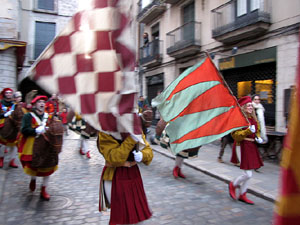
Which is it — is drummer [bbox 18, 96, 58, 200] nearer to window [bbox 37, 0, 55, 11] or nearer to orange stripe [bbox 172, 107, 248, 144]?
orange stripe [bbox 172, 107, 248, 144]

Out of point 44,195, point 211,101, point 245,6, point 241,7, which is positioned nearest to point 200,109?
point 211,101

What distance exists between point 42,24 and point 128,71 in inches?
738

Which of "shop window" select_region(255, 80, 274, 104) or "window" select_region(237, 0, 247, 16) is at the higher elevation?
"window" select_region(237, 0, 247, 16)

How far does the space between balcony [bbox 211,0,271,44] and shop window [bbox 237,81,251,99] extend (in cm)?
184

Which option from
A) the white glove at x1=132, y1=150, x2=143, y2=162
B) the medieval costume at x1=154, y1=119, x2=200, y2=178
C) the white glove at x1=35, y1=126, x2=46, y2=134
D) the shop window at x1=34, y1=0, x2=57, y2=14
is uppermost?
the shop window at x1=34, y1=0, x2=57, y2=14

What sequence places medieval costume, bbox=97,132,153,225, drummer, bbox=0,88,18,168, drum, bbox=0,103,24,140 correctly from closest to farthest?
medieval costume, bbox=97,132,153,225 → drum, bbox=0,103,24,140 → drummer, bbox=0,88,18,168

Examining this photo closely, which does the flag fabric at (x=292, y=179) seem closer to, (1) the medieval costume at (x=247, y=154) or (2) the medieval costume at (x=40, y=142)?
(1) the medieval costume at (x=247, y=154)

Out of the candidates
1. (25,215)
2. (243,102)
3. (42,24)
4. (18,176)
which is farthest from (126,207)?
(42,24)

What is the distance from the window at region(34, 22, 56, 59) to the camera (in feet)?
58.3

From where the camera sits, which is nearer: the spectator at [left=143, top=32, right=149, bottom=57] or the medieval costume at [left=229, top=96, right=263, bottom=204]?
the medieval costume at [left=229, top=96, right=263, bottom=204]

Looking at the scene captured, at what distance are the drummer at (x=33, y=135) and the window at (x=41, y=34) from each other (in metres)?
15.3

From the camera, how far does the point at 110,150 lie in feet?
8.03

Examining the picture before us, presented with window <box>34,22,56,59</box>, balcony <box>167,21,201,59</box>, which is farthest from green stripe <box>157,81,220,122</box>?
window <box>34,22,56,59</box>

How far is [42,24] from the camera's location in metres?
17.8
